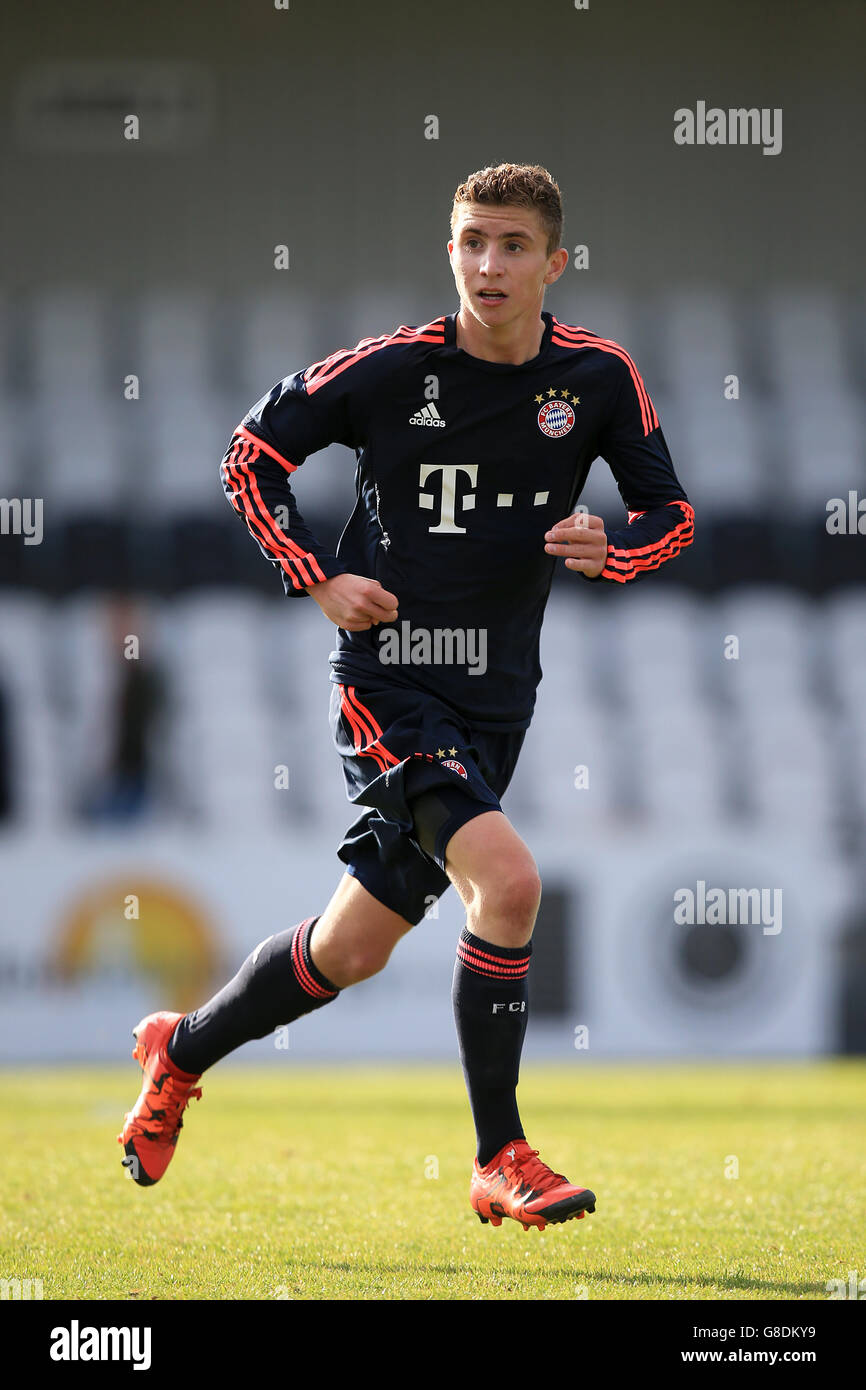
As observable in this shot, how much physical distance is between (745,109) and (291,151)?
3883 millimetres

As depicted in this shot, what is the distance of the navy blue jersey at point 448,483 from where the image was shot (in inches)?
138

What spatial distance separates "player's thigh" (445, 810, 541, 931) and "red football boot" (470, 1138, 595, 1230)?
463 mm

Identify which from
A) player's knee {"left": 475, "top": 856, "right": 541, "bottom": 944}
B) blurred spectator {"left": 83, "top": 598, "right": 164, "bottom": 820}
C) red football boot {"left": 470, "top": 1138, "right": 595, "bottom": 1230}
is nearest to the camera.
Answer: red football boot {"left": 470, "top": 1138, "right": 595, "bottom": 1230}

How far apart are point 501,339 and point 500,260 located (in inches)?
7.6

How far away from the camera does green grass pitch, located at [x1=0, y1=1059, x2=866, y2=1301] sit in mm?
3188

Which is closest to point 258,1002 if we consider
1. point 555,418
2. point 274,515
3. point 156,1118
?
point 156,1118

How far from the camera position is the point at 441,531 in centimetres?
353

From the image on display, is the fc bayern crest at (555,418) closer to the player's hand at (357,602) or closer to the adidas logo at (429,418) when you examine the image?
the adidas logo at (429,418)

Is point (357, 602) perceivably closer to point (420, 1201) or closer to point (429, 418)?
point (429, 418)

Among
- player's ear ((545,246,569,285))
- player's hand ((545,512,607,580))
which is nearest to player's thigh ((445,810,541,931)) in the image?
player's hand ((545,512,607,580))

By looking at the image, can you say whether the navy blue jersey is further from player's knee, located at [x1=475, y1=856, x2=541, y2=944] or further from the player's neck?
player's knee, located at [x1=475, y1=856, x2=541, y2=944]

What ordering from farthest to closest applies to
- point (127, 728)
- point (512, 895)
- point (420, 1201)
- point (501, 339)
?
point (127, 728) → point (420, 1201) → point (501, 339) → point (512, 895)

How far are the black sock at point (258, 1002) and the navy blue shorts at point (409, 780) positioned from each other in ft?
0.75
